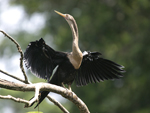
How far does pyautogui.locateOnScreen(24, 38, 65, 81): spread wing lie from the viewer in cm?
464

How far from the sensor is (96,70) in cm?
Answer: 530

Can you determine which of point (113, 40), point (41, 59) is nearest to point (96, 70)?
point (41, 59)

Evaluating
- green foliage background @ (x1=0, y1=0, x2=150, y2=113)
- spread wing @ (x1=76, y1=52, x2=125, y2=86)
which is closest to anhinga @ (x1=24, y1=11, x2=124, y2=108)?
spread wing @ (x1=76, y1=52, x2=125, y2=86)

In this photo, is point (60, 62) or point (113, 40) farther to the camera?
point (113, 40)

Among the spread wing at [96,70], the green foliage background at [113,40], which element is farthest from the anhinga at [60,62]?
the green foliage background at [113,40]

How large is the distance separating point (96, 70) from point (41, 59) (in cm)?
99

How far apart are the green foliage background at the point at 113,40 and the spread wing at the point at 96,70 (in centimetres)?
536

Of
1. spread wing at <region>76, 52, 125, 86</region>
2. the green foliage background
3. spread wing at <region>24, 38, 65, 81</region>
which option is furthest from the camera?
the green foliage background

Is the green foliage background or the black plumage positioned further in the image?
the green foliage background

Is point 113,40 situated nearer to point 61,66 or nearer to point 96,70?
point 96,70

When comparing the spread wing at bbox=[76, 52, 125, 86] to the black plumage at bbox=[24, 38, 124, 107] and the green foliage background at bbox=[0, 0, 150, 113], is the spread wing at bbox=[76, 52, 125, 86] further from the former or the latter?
the green foliage background at bbox=[0, 0, 150, 113]

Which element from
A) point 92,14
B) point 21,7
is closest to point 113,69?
point 92,14

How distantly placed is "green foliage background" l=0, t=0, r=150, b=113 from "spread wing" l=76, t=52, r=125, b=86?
536 cm

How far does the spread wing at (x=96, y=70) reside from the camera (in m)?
5.16
